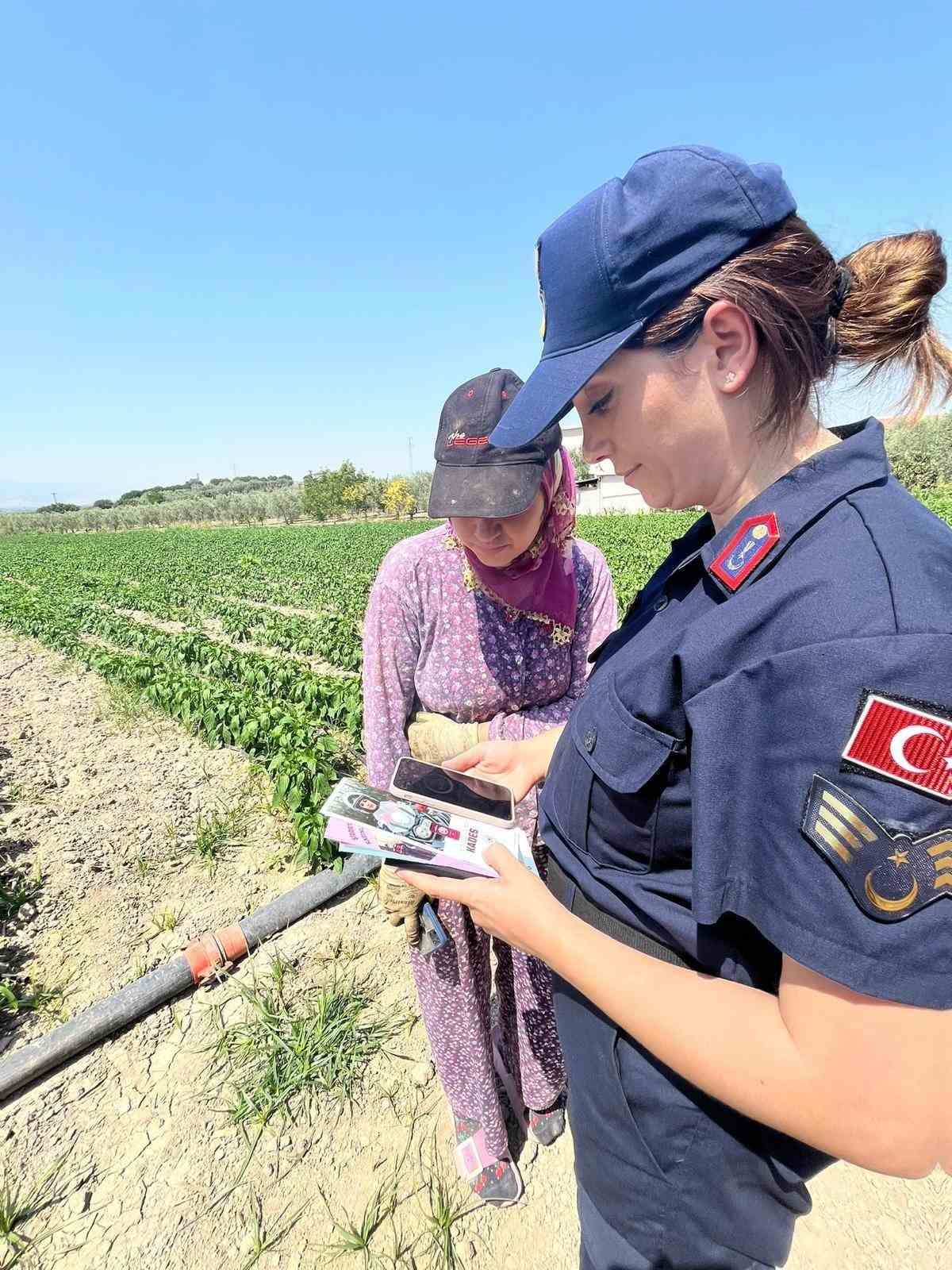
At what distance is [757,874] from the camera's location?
723 millimetres

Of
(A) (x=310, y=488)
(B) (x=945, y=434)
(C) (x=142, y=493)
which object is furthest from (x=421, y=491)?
(C) (x=142, y=493)

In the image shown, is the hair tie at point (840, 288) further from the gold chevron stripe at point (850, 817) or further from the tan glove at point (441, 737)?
the tan glove at point (441, 737)

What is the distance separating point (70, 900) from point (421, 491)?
69371 millimetres

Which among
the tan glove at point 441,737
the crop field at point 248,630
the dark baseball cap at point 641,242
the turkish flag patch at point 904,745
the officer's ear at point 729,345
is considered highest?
the dark baseball cap at point 641,242

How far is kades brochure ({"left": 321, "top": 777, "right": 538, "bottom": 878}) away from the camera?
1.23 meters

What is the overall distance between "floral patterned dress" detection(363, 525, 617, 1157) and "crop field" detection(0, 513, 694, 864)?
1728mm

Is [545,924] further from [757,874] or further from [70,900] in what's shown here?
[70,900]

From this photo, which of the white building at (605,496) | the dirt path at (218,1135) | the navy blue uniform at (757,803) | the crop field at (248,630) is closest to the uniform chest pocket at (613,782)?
the navy blue uniform at (757,803)

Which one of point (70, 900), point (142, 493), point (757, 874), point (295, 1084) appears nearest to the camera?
point (757, 874)

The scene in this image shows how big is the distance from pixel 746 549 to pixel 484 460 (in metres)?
0.89

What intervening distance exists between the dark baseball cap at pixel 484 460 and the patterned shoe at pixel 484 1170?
2205 mm

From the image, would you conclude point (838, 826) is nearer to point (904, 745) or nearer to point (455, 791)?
point (904, 745)

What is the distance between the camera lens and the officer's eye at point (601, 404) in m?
0.96

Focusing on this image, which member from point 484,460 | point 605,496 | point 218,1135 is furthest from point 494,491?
point 605,496
